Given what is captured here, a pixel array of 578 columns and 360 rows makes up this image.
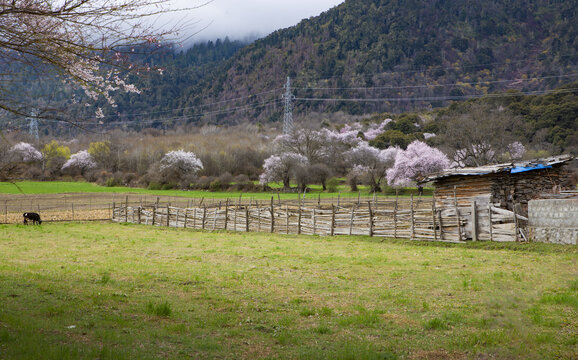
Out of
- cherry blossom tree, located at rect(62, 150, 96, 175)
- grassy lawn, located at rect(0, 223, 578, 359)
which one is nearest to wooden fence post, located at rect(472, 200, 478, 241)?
grassy lawn, located at rect(0, 223, 578, 359)

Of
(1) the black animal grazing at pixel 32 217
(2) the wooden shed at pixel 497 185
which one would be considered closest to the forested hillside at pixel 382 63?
(1) the black animal grazing at pixel 32 217

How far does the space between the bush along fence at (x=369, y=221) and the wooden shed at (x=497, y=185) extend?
92 millimetres

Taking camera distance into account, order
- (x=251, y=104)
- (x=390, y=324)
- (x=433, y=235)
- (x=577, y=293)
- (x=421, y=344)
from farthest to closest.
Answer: (x=251, y=104), (x=433, y=235), (x=577, y=293), (x=390, y=324), (x=421, y=344)

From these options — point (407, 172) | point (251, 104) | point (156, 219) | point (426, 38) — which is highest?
point (426, 38)

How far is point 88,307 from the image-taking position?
7.07 m

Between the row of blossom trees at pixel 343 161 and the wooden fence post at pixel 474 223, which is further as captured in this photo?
the row of blossom trees at pixel 343 161

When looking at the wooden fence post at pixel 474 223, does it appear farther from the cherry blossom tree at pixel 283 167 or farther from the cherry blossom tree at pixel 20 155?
the cherry blossom tree at pixel 283 167

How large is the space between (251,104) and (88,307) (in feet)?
472

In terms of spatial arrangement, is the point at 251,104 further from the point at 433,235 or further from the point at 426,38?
the point at 433,235

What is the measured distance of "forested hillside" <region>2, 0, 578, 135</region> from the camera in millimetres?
133000

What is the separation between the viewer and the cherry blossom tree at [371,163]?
181ft

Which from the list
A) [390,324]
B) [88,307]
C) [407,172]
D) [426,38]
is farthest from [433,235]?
[426,38]

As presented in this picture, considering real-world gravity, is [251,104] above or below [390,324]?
above

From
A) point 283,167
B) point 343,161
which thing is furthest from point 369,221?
point 343,161
